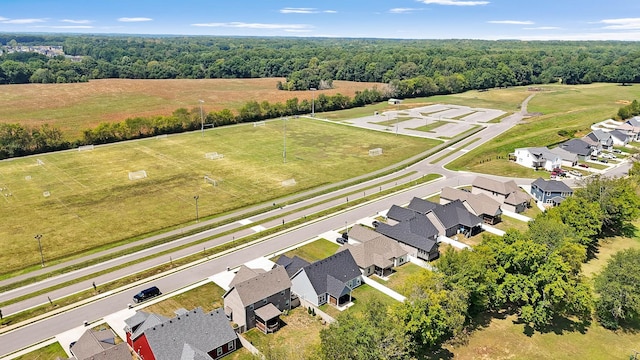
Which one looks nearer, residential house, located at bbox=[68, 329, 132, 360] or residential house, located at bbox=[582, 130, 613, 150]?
residential house, located at bbox=[68, 329, 132, 360]

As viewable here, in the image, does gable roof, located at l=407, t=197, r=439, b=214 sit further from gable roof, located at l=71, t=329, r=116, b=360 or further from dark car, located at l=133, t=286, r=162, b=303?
gable roof, located at l=71, t=329, r=116, b=360

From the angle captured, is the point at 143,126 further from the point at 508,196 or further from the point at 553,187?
the point at 553,187

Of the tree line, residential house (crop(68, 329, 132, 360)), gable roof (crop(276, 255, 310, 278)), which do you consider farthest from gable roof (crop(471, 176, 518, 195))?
the tree line

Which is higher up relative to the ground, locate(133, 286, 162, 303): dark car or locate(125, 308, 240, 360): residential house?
locate(125, 308, 240, 360): residential house

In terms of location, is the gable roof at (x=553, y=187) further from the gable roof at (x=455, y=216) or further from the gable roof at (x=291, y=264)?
the gable roof at (x=291, y=264)

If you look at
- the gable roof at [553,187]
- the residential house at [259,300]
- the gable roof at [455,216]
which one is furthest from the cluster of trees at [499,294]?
the gable roof at [553,187]

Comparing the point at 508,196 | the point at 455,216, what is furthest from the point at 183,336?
the point at 508,196
